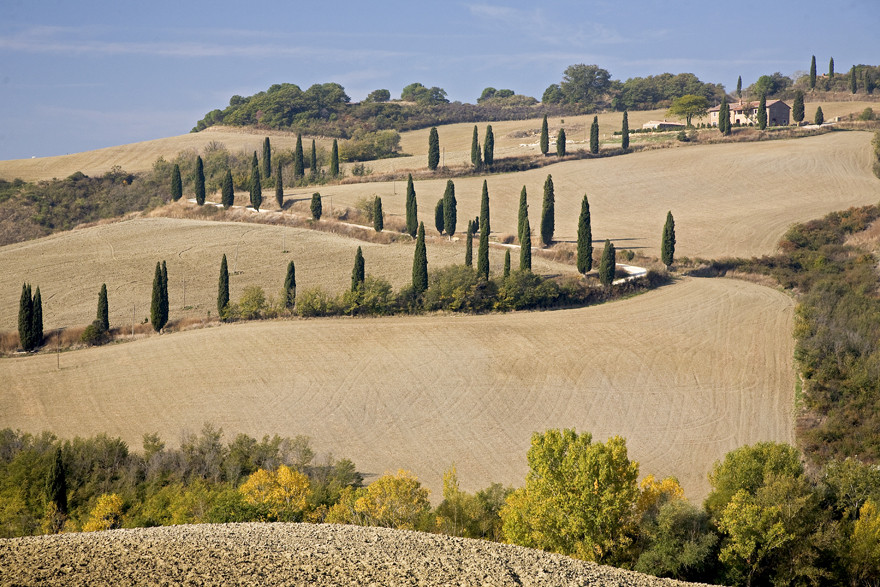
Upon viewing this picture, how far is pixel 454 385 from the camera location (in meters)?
51.5

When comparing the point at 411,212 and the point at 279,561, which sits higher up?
the point at 411,212

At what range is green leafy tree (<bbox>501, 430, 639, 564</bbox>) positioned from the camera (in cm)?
2797

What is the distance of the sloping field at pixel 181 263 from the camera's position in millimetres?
68500

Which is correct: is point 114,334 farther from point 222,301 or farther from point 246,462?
point 246,462

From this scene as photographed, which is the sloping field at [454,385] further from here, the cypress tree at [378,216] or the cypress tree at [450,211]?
the cypress tree at [378,216]

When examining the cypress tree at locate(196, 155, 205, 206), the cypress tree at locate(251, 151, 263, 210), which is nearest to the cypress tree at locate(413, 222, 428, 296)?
the cypress tree at locate(251, 151, 263, 210)

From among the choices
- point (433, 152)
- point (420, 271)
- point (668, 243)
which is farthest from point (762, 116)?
point (420, 271)

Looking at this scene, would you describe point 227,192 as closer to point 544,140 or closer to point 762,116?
point 544,140

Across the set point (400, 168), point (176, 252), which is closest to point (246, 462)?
point (176, 252)

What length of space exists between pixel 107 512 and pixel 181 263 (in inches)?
1892

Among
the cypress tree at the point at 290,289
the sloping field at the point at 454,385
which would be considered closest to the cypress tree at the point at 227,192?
the cypress tree at the point at 290,289

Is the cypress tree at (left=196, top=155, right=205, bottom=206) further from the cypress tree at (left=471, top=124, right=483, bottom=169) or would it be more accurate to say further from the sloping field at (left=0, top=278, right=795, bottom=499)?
the sloping field at (left=0, top=278, right=795, bottom=499)

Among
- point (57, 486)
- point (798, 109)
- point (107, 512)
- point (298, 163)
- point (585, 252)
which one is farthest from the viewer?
point (798, 109)

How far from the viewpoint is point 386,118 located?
537 ft
